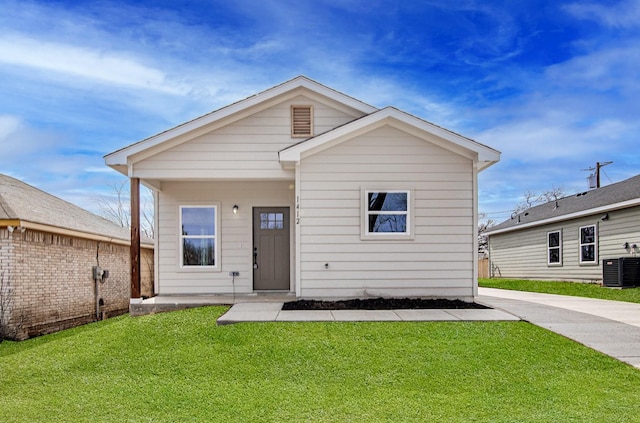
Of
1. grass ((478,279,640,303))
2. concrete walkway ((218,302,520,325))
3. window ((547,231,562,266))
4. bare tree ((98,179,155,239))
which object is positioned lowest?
grass ((478,279,640,303))

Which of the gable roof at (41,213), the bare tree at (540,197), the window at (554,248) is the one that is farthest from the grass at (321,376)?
the bare tree at (540,197)

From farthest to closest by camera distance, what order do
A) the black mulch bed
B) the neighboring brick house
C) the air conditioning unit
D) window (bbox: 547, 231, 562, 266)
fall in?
1. window (bbox: 547, 231, 562, 266)
2. the air conditioning unit
3. the neighboring brick house
4. the black mulch bed

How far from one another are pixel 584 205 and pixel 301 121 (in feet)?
38.6

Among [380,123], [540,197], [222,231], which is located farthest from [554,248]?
[540,197]

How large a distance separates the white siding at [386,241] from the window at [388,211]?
18cm

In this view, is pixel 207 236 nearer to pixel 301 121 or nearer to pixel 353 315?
pixel 301 121

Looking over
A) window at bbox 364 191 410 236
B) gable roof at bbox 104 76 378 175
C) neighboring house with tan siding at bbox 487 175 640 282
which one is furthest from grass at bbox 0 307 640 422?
neighboring house with tan siding at bbox 487 175 640 282

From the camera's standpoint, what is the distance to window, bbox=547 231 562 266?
1833cm

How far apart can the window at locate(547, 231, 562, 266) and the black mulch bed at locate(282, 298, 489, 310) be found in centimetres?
1034

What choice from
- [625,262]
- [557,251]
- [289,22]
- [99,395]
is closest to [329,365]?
[99,395]

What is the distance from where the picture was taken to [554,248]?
18781 millimetres

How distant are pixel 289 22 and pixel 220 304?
673cm

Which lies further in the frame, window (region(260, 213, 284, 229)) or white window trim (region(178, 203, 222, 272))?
window (region(260, 213, 284, 229))

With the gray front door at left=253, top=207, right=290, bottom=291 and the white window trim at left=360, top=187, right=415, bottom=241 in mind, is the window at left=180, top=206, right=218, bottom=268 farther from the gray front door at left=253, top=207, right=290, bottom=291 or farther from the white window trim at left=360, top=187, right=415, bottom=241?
the white window trim at left=360, top=187, right=415, bottom=241
